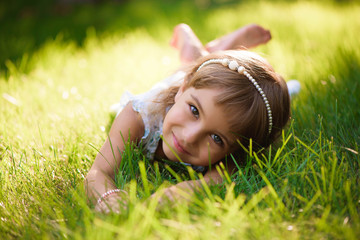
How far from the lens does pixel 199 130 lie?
1532 mm

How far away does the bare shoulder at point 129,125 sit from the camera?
1.82 m

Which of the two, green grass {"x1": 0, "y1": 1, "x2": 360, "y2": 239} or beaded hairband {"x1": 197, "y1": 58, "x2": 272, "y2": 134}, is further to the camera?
beaded hairband {"x1": 197, "y1": 58, "x2": 272, "y2": 134}

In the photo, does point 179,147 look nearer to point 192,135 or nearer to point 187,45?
point 192,135

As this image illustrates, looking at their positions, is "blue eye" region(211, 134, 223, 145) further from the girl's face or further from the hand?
the hand

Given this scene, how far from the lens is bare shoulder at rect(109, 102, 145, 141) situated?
182 centimetres

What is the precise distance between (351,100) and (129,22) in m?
4.11

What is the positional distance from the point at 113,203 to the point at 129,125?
0.60m

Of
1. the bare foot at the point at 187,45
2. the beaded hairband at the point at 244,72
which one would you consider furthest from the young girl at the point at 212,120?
the bare foot at the point at 187,45

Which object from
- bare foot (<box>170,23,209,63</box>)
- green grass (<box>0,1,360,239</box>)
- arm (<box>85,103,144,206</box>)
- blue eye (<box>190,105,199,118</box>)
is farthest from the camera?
bare foot (<box>170,23,209,63</box>)

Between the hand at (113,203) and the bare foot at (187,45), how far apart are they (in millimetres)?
1760

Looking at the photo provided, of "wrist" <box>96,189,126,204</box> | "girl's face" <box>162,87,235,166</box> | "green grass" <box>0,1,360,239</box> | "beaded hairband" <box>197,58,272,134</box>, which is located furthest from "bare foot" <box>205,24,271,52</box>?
"wrist" <box>96,189,126,204</box>

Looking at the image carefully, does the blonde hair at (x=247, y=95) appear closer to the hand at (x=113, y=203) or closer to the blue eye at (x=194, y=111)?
the blue eye at (x=194, y=111)

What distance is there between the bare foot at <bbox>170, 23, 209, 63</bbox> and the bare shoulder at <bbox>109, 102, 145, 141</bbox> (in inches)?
45.4

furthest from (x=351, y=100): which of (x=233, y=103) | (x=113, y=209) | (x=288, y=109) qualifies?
(x=113, y=209)
